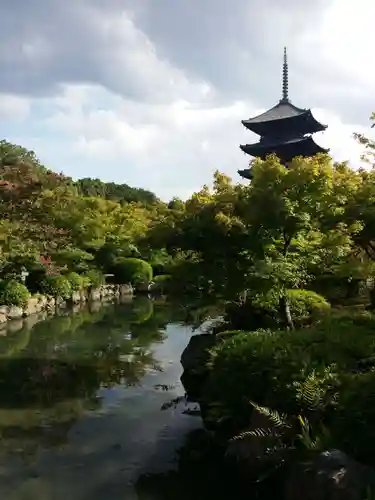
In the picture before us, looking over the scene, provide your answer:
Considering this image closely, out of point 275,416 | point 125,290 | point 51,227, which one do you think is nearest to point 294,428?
point 275,416

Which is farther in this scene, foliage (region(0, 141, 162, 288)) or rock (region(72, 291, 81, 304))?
rock (region(72, 291, 81, 304))

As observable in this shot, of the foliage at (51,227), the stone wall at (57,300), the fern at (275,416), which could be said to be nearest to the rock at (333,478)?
the fern at (275,416)

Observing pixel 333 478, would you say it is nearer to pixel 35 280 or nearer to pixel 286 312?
pixel 286 312

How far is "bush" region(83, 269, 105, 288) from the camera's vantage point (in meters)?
28.9

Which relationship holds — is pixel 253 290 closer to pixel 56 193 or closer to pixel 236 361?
pixel 236 361

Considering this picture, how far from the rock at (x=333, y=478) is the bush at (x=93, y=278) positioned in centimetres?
2399

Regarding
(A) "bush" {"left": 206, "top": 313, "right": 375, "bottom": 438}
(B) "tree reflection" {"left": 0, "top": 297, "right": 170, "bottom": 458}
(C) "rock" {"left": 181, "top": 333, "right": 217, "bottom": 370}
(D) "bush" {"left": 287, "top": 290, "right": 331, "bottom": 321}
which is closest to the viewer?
(A) "bush" {"left": 206, "top": 313, "right": 375, "bottom": 438}

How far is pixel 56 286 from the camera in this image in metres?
25.6

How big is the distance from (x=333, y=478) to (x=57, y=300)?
2221 centimetres

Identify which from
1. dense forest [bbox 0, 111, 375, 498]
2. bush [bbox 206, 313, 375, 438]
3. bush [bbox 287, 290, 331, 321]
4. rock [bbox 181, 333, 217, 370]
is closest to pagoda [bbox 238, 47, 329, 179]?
dense forest [bbox 0, 111, 375, 498]

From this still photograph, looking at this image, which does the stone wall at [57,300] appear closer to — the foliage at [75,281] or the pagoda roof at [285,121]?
the foliage at [75,281]

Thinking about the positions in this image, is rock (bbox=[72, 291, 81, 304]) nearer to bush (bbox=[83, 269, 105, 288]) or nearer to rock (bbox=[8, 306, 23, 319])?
bush (bbox=[83, 269, 105, 288])

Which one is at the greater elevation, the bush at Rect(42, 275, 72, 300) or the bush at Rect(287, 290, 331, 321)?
the bush at Rect(287, 290, 331, 321)

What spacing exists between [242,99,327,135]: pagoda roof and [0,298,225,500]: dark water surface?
12157mm
